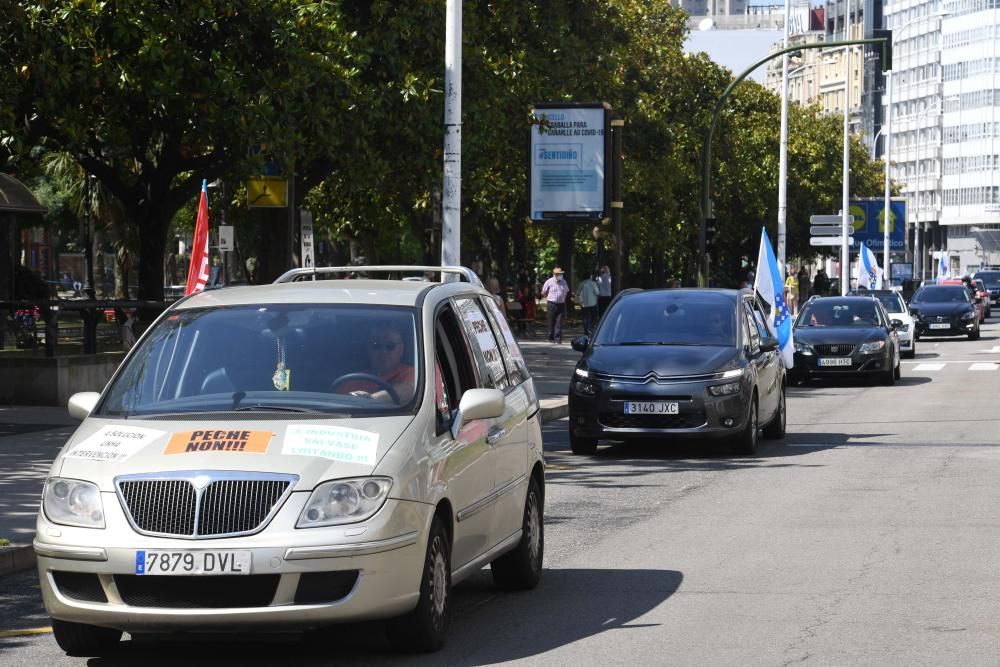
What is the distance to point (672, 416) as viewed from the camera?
16.9 meters

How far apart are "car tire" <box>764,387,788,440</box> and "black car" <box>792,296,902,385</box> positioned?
10.5 meters

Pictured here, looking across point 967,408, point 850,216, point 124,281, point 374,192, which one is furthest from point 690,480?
point 850,216

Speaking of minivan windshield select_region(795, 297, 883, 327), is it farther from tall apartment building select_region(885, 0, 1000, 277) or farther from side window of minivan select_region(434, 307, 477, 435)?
tall apartment building select_region(885, 0, 1000, 277)

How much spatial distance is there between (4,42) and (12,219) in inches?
248

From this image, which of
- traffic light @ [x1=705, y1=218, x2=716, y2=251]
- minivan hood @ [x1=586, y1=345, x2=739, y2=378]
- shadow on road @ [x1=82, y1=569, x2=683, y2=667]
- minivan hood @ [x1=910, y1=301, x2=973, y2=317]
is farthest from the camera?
minivan hood @ [x1=910, y1=301, x2=973, y2=317]

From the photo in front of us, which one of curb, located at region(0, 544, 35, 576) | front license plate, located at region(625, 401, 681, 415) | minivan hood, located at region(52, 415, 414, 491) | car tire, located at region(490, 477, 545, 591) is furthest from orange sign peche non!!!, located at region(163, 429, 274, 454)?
front license plate, located at region(625, 401, 681, 415)

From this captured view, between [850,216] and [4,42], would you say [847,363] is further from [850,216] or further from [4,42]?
[850,216]

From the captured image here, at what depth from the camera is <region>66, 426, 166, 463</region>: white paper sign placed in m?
7.28

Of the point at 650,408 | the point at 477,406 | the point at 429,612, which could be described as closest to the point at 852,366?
the point at 650,408

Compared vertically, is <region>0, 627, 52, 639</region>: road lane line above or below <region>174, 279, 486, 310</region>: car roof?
below

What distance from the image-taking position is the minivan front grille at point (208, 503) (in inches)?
274

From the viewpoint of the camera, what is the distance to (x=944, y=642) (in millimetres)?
7863

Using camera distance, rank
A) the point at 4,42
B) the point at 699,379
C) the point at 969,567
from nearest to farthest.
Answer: the point at 969,567
the point at 699,379
the point at 4,42

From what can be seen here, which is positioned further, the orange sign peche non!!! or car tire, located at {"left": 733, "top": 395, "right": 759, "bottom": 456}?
car tire, located at {"left": 733, "top": 395, "right": 759, "bottom": 456}
